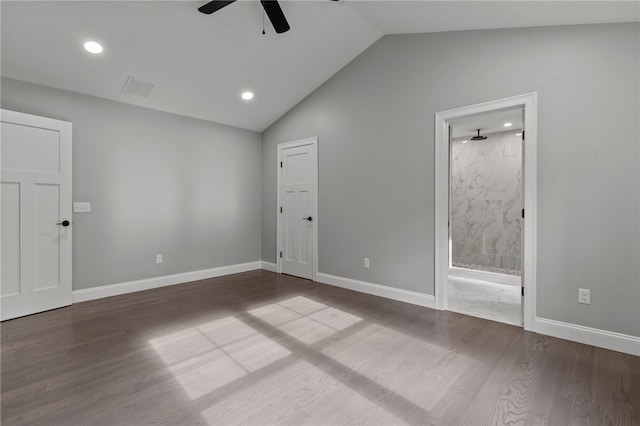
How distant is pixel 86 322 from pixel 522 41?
16.5ft

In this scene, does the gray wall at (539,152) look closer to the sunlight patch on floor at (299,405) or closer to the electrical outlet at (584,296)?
the electrical outlet at (584,296)

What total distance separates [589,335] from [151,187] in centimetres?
515

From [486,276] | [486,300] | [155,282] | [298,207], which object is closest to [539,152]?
[486,300]

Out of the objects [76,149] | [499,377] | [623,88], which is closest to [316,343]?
[499,377]

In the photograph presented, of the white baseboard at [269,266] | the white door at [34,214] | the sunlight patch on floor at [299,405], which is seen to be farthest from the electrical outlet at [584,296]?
the white door at [34,214]

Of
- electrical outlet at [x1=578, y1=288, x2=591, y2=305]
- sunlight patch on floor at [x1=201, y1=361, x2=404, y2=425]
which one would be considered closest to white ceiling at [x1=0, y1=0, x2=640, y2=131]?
electrical outlet at [x1=578, y1=288, x2=591, y2=305]

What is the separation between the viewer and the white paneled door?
470 cm

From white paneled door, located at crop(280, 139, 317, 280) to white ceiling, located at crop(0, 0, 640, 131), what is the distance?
105cm

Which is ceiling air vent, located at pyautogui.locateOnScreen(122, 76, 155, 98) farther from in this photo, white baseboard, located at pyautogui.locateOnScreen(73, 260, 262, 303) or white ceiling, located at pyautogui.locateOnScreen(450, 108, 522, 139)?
white ceiling, located at pyautogui.locateOnScreen(450, 108, 522, 139)

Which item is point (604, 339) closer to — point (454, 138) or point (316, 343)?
point (316, 343)

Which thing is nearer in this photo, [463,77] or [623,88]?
[623,88]

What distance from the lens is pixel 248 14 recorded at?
309 centimetres

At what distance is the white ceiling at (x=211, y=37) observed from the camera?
104 inches

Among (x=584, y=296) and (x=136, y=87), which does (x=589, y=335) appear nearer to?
(x=584, y=296)
